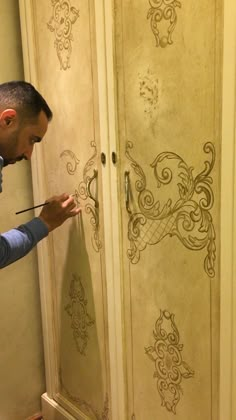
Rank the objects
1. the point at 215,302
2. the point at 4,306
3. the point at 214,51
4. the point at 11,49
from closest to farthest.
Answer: the point at 214,51, the point at 215,302, the point at 11,49, the point at 4,306

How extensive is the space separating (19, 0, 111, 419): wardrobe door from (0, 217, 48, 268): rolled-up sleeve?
0.61 ft

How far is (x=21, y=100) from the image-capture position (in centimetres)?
132

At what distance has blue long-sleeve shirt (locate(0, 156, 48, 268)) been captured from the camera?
4.64 feet

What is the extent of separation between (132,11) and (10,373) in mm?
1544

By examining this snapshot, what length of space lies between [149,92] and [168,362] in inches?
32.2

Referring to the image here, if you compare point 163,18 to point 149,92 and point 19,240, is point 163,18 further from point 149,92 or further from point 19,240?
point 19,240

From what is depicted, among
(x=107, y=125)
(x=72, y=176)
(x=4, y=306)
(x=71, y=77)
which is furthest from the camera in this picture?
(x=4, y=306)

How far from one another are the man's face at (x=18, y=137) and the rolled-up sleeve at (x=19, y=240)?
236 millimetres

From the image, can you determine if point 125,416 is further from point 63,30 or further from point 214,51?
point 63,30

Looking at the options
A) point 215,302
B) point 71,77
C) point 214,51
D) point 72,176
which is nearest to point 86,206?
point 72,176

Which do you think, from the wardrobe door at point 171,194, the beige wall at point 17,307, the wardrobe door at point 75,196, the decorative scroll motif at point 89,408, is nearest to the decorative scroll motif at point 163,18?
the wardrobe door at point 171,194

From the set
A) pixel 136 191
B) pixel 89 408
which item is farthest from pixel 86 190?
pixel 89 408

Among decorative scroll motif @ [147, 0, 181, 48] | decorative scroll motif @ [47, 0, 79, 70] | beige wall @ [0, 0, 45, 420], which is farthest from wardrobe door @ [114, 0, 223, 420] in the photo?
beige wall @ [0, 0, 45, 420]

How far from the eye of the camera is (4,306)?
195 cm
